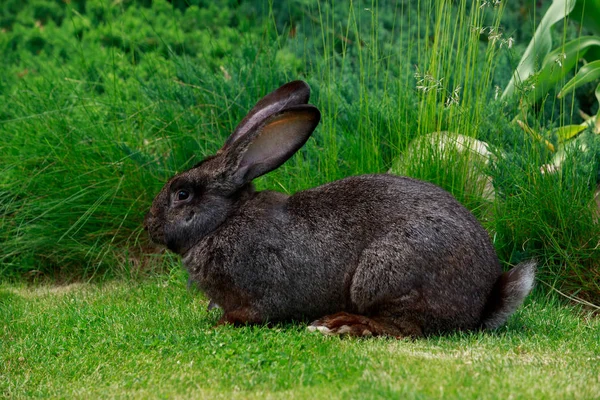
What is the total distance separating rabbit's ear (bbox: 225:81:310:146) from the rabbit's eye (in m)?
0.42

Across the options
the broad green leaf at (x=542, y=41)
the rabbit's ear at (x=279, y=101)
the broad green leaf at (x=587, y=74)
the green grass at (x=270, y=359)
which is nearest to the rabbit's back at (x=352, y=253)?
the green grass at (x=270, y=359)

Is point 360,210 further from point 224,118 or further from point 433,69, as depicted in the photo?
point 224,118

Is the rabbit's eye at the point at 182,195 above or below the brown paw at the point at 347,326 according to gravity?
above

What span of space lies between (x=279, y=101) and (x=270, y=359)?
73.2 inches

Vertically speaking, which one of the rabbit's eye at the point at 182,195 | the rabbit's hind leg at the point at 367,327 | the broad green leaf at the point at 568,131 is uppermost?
the rabbit's eye at the point at 182,195

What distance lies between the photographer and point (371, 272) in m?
4.92

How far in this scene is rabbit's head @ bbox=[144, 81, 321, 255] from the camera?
17.2 feet

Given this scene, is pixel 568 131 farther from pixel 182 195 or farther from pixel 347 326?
pixel 182 195

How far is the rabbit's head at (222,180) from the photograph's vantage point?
5242mm

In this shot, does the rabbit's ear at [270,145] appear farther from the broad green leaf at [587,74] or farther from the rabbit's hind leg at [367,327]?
the broad green leaf at [587,74]

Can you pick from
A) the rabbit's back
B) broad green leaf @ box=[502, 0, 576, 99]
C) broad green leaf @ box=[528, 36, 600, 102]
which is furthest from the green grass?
broad green leaf @ box=[502, 0, 576, 99]

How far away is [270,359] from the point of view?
14.2 ft

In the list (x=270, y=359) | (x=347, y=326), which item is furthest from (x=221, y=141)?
(x=270, y=359)

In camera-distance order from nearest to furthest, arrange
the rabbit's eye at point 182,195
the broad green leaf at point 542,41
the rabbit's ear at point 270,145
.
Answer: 1. the rabbit's ear at point 270,145
2. the rabbit's eye at point 182,195
3. the broad green leaf at point 542,41
